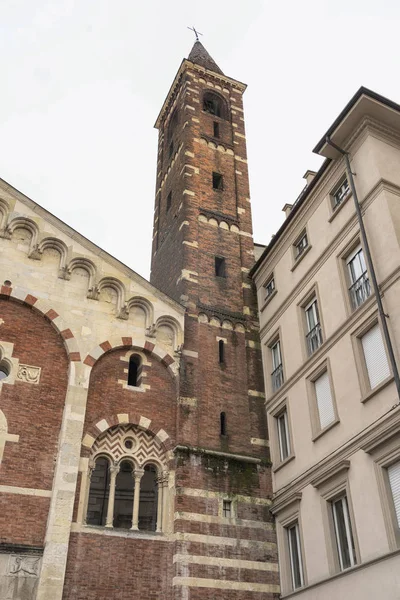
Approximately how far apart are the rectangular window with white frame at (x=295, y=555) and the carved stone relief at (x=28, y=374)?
9.02m

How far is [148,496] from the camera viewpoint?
70.0 feet

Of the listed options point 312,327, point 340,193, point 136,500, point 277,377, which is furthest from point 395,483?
point 340,193

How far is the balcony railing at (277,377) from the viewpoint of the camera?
69.8ft

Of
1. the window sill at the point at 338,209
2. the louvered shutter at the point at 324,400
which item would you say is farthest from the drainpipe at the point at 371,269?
the louvered shutter at the point at 324,400

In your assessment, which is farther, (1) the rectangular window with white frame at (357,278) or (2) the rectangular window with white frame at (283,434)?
(2) the rectangular window with white frame at (283,434)

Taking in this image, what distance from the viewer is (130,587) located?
16.9m

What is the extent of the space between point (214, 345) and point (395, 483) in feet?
31.0

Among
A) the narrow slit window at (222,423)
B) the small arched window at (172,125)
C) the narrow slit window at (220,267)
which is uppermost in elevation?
the small arched window at (172,125)

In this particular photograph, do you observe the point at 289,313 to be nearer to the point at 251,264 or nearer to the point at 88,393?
the point at 251,264

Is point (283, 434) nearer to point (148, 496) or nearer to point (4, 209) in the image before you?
point (148, 496)

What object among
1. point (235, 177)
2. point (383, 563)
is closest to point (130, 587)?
point (383, 563)

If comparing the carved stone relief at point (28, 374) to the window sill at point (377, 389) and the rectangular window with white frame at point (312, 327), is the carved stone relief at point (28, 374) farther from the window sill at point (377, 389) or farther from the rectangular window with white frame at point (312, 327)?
the window sill at point (377, 389)

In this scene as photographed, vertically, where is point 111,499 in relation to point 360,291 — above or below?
below

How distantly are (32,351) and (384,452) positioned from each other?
1105 cm
